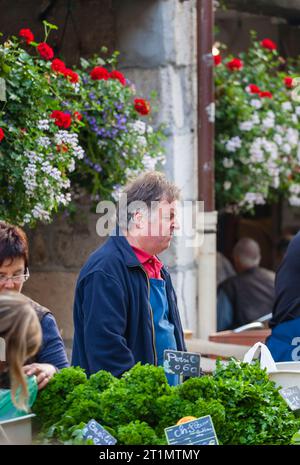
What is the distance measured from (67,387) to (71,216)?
101 inches

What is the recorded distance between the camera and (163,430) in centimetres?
272

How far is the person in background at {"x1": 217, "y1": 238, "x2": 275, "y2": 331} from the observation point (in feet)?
23.0

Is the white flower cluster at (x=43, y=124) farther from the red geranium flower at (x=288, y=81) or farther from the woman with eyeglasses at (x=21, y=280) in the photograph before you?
the red geranium flower at (x=288, y=81)

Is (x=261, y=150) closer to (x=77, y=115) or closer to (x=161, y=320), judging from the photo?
(x=77, y=115)

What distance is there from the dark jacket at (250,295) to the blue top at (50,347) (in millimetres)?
3902

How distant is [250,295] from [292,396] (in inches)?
158

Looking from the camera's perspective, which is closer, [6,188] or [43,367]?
[43,367]

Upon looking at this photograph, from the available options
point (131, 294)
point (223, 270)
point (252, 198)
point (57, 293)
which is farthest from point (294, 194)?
point (131, 294)

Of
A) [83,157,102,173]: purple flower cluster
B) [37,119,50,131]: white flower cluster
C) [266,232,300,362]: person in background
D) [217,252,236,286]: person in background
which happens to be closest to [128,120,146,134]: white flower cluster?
[83,157,102,173]: purple flower cluster

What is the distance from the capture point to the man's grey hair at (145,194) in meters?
3.44

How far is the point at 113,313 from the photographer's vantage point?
3.30 metres
